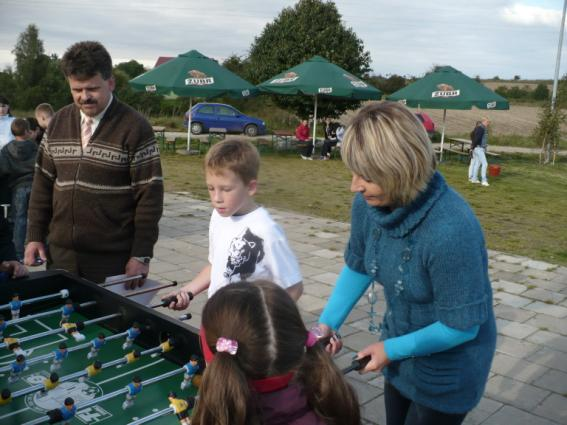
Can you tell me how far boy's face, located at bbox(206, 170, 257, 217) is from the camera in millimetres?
2592

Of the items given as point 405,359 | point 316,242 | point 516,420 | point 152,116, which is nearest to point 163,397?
point 405,359

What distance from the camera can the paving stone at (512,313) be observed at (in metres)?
5.39

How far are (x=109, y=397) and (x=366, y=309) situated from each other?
3776 mm

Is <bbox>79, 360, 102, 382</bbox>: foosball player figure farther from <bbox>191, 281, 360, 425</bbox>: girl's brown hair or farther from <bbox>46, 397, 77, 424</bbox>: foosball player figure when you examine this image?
<bbox>191, 281, 360, 425</bbox>: girl's brown hair

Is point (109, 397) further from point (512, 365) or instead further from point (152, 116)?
point (152, 116)

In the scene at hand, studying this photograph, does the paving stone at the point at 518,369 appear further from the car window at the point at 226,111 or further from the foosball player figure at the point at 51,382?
the car window at the point at 226,111

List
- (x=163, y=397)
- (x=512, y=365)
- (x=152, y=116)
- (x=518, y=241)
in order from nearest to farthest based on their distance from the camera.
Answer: (x=163, y=397) < (x=512, y=365) < (x=518, y=241) < (x=152, y=116)

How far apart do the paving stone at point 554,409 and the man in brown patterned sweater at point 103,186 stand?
8.87ft

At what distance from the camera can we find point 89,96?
3113mm

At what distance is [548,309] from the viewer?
18.7 feet

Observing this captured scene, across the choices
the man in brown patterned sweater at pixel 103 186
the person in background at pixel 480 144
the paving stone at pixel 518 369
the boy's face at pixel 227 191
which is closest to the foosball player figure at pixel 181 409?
the boy's face at pixel 227 191

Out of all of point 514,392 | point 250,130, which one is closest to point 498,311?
point 514,392

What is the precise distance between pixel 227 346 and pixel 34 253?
242 centimetres

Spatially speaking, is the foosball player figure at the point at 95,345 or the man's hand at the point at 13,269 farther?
the man's hand at the point at 13,269
